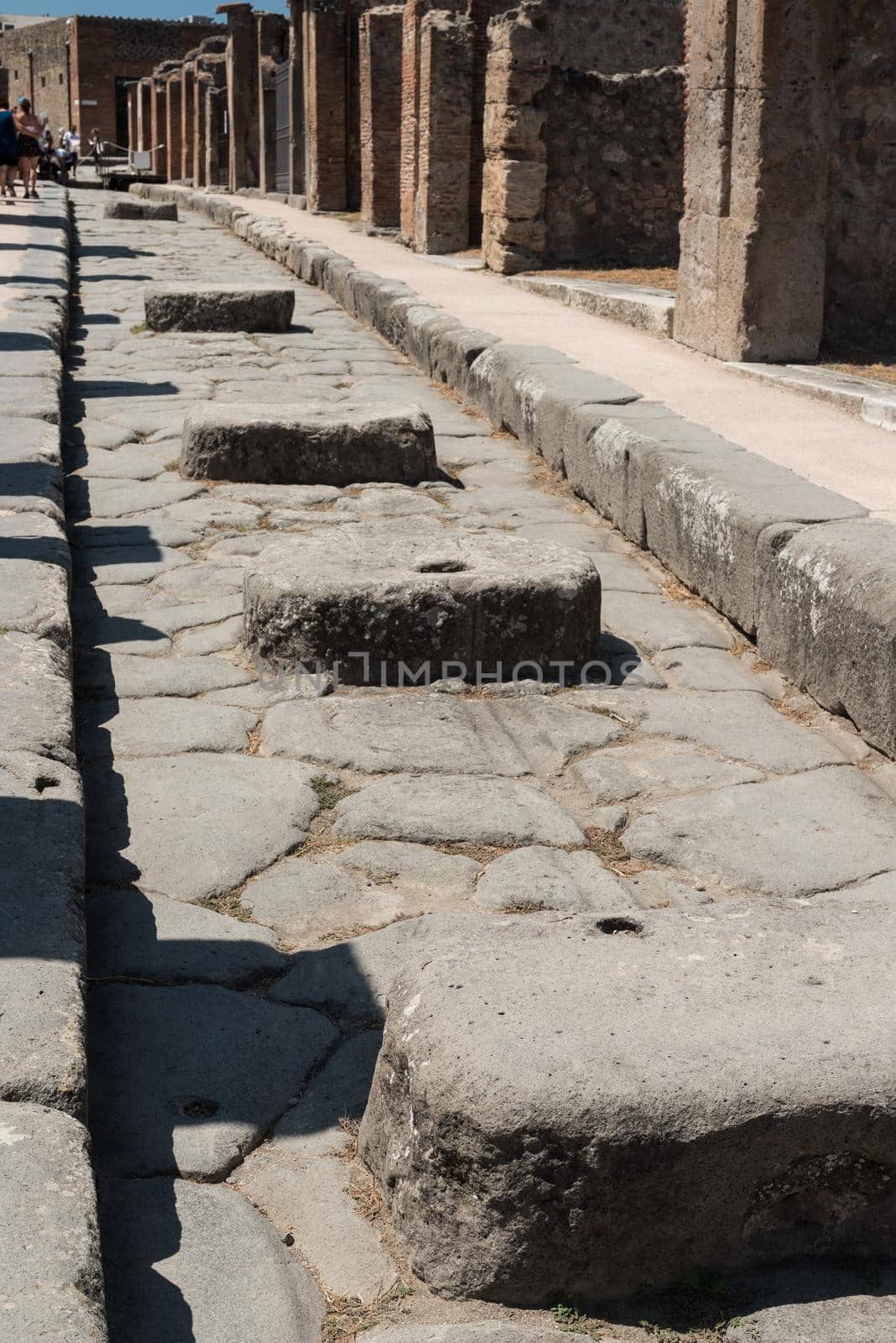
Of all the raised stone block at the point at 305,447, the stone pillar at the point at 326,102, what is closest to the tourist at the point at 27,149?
the stone pillar at the point at 326,102

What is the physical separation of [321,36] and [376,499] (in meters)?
17.3

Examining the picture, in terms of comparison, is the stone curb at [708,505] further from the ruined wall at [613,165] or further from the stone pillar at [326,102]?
the stone pillar at [326,102]

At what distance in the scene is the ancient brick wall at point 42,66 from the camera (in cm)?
5100

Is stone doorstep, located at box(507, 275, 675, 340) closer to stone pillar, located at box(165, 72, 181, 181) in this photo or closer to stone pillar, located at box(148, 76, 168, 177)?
stone pillar, located at box(165, 72, 181, 181)

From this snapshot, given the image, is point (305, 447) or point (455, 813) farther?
point (305, 447)

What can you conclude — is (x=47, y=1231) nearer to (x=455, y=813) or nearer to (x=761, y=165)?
(x=455, y=813)

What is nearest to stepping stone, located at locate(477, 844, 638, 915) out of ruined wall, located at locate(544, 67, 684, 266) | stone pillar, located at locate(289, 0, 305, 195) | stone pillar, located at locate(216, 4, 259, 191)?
ruined wall, located at locate(544, 67, 684, 266)

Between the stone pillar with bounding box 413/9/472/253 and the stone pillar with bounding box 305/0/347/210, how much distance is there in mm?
6299

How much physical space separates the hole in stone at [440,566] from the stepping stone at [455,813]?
90cm

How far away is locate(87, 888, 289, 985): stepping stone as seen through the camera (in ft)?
8.00

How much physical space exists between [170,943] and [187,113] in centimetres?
3781

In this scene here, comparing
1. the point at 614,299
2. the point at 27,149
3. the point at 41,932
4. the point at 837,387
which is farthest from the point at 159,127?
→ the point at 41,932

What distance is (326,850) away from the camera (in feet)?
9.57

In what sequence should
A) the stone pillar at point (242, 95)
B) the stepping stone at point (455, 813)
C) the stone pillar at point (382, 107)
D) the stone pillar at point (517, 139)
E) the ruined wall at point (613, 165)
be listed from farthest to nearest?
the stone pillar at point (242, 95)
the stone pillar at point (382, 107)
the ruined wall at point (613, 165)
the stone pillar at point (517, 139)
the stepping stone at point (455, 813)
